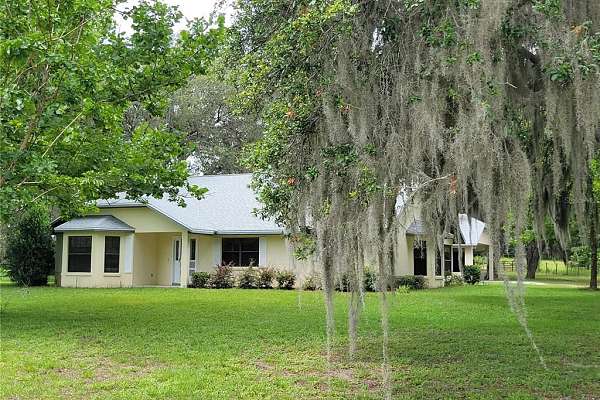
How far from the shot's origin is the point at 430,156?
5719mm

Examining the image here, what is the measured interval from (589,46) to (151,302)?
12.2 m

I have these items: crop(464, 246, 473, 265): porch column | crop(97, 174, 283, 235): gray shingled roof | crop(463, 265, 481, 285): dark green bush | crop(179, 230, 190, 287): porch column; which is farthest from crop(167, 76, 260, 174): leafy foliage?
crop(463, 265, 481, 285): dark green bush

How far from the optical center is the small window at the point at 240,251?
Result: 824 inches

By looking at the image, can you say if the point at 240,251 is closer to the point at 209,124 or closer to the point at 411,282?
the point at 411,282

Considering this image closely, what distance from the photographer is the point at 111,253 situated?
2067 cm

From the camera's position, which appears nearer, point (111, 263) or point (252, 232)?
point (252, 232)

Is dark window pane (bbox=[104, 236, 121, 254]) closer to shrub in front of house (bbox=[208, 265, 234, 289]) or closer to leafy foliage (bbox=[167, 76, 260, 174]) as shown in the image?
shrub in front of house (bbox=[208, 265, 234, 289])

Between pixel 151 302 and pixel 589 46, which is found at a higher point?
pixel 589 46

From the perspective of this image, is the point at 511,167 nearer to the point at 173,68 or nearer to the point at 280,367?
the point at 280,367

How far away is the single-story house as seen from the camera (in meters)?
20.3

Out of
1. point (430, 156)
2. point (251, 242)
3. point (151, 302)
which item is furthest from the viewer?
point (251, 242)

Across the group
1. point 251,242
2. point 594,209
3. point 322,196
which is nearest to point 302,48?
point 322,196

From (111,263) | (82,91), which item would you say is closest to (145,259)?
(111,263)

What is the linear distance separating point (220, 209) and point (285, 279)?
3.95 metres
